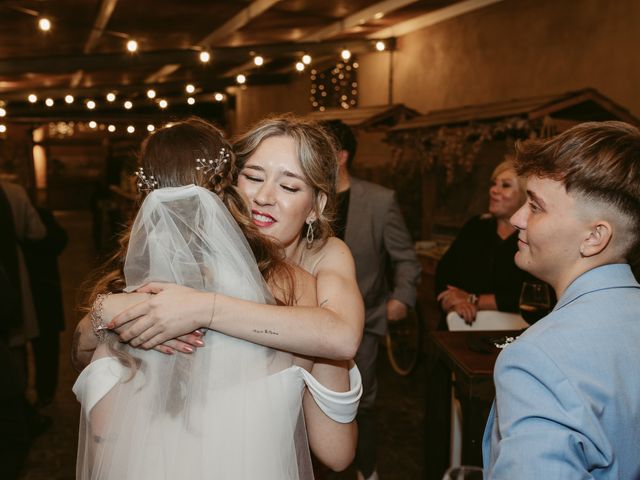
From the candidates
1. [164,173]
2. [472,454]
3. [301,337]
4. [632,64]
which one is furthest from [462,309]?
[632,64]

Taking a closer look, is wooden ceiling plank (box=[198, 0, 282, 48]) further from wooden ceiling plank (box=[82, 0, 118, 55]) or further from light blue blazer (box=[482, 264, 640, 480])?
light blue blazer (box=[482, 264, 640, 480])

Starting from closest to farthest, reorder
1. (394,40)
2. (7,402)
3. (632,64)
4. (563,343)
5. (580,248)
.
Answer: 1. (563,343)
2. (580,248)
3. (7,402)
4. (632,64)
5. (394,40)

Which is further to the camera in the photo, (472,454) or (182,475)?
(472,454)

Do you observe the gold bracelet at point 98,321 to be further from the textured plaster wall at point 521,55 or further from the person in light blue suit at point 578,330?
the textured plaster wall at point 521,55

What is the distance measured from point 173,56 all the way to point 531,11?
4.97 metres

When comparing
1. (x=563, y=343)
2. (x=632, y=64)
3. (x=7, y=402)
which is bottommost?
(x=7, y=402)

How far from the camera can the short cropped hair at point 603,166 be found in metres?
Answer: 1.20

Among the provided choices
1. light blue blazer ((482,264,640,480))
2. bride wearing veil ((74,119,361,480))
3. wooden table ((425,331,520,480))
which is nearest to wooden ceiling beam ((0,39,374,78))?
wooden table ((425,331,520,480))

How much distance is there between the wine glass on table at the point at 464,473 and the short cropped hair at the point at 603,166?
0.56 metres

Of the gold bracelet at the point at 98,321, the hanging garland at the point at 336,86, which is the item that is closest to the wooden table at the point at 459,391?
the gold bracelet at the point at 98,321

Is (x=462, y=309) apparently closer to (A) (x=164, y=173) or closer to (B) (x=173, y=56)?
(A) (x=164, y=173)

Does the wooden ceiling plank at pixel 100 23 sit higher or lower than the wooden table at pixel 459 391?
higher

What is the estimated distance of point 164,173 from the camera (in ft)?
4.42

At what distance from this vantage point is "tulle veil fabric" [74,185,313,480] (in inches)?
51.8
